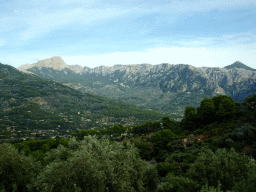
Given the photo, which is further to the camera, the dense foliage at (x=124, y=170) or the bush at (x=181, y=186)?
the dense foliage at (x=124, y=170)

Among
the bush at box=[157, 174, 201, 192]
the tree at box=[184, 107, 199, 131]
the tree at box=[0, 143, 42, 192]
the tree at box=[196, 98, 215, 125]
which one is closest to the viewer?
the bush at box=[157, 174, 201, 192]

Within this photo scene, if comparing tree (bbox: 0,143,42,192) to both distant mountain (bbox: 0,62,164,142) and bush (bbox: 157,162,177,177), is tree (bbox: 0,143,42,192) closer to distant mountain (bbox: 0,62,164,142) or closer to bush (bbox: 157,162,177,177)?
bush (bbox: 157,162,177,177)

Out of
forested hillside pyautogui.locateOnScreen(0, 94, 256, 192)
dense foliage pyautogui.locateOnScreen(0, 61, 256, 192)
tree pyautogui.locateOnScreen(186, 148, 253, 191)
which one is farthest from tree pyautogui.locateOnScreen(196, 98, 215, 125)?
tree pyautogui.locateOnScreen(186, 148, 253, 191)

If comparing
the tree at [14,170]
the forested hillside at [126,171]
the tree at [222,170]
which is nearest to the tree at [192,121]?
the forested hillside at [126,171]

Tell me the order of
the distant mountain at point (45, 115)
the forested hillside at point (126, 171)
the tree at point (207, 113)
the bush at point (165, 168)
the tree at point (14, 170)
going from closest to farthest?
1. the forested hillside at point (126, 171)
2. the tree at point (14, 170)
3. the bush at point (165, 168)
4. the tree at point (207, 113)
5. the distant mountain at point (45, 115)

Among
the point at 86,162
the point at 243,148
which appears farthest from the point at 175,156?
the point at 86,162

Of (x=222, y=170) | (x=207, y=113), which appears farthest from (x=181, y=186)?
(x=207, y=113)

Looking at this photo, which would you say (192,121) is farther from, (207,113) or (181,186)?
(181,186)

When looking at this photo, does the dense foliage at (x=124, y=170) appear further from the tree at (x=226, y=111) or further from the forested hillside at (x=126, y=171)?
the tree at (x=226, y=111)

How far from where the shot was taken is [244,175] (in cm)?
1407

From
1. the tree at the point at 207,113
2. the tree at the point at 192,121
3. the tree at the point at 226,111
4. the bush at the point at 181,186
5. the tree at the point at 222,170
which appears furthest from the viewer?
the tree at the point at 192,121

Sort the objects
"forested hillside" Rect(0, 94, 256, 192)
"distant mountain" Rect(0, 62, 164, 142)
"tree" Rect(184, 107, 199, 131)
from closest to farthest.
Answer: "forested hillside" Rect(0, 94, 256, 192) → "tree" Rect(184, 107, 199, 131) → "distant mountain" Rect(0, 62, 164, 142)

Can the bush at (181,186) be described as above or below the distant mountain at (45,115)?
above

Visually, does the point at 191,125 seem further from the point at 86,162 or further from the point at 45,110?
the point at 45,110
